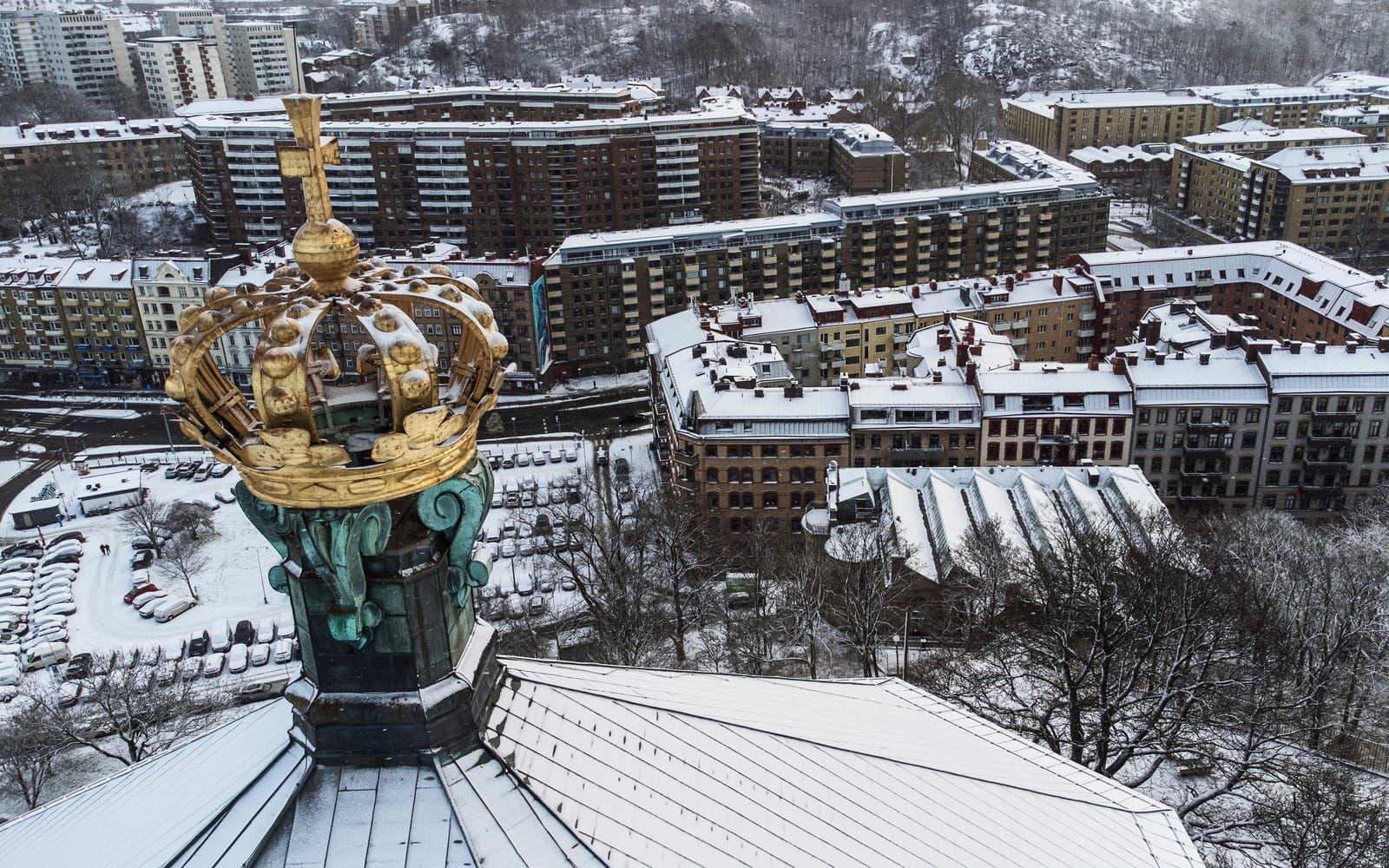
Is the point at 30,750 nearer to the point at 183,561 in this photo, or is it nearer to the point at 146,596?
the point at 146,596

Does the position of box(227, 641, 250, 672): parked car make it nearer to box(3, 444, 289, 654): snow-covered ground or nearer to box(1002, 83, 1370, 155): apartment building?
box(3, 444, 289, 654): snow-covered ground

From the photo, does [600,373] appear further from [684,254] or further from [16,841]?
[16,841]

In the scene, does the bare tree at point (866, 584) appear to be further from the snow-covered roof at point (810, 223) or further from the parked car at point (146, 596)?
the snow-covered roof at point (810, 223)

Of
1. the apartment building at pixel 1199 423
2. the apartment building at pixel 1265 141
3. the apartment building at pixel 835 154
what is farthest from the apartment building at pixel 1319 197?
the apartment building at pixel 1199 423

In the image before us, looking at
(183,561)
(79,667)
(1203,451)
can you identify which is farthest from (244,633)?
(1203,451)

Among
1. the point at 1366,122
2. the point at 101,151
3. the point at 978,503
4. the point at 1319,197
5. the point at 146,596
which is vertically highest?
the point at 101,151

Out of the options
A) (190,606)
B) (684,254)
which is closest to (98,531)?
(190,606)
